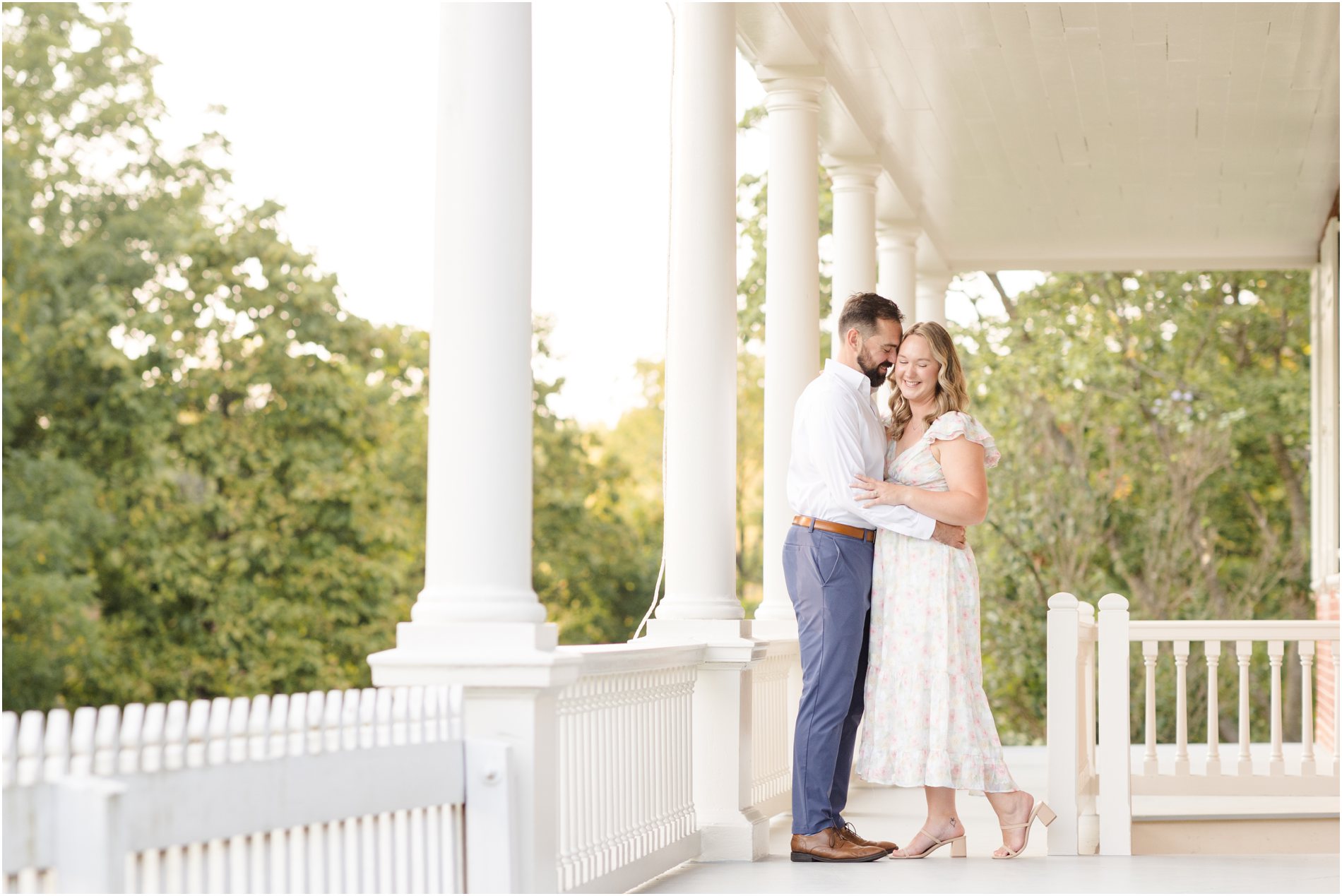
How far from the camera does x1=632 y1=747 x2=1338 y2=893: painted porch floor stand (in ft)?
17.4

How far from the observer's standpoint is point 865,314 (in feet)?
20.0

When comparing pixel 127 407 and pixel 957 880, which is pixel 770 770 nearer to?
pixel 957 880

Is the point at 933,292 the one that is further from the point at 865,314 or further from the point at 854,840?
the point at 854,840

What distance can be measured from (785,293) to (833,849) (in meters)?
3.08

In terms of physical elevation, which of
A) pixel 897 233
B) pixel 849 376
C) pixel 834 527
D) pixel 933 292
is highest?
pixel 897 233

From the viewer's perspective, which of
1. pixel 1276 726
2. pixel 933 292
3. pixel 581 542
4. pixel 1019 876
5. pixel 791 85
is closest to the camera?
pixel 1019 876

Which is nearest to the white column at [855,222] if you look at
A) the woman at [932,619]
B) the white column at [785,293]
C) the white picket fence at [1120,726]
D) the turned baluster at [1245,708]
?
the white column at [785,293]

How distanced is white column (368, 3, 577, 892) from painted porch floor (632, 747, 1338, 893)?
1.32 metres

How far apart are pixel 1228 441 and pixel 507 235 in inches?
641

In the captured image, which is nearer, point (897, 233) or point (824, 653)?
point (824, 653)

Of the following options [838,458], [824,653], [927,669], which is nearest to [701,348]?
[838,458]

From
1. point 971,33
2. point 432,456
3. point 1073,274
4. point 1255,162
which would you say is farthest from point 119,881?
point 1073,274

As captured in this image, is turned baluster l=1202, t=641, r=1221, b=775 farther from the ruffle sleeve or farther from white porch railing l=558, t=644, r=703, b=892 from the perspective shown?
white porch railing l=558, t=644, r=703, b=892

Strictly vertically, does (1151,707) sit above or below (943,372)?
below
